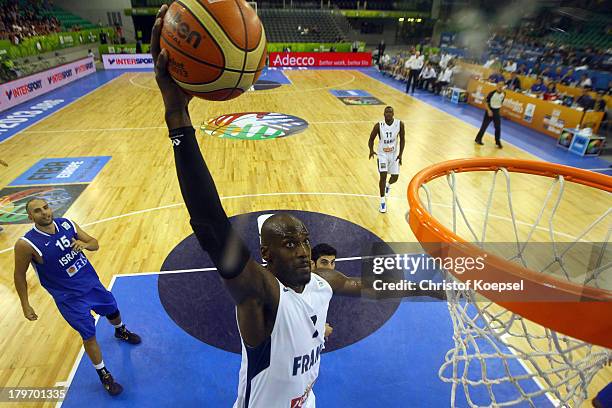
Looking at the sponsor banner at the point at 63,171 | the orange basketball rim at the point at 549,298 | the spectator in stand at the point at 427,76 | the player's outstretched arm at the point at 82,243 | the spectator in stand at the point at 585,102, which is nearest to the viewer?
the orange basketball rim at the point at 549,298

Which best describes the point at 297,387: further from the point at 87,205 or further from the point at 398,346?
the point at 87,205

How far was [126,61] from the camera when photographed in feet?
71.6

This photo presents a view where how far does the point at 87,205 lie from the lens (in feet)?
22.0

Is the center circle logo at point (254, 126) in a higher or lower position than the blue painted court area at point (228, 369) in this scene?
higher

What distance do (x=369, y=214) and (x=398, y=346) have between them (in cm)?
287

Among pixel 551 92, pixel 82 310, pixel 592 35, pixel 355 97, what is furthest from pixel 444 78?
pixel 82 310

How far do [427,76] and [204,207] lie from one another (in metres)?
17.9

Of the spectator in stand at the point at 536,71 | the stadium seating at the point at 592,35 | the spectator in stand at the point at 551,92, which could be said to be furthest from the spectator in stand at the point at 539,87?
the stadium seating at the point at 592,35

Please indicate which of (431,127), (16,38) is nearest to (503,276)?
(431,127)

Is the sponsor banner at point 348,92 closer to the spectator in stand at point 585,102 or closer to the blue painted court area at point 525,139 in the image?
the blue painted court area at point 525,139

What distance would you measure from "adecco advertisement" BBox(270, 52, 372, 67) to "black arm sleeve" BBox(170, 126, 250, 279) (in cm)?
2321

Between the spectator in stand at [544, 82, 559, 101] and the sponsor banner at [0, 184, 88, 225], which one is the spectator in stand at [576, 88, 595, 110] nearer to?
the spectator in stand at [544, 82, 559, 101]

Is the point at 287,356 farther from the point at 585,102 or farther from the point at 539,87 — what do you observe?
the point at 539,87

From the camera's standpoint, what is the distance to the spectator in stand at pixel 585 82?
12.9m
